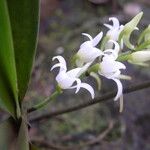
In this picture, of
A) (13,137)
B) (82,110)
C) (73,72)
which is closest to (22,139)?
(13,137)

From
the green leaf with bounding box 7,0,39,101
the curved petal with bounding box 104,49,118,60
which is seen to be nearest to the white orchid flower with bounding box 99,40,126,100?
the curved petal with bounding box 104,49,118,60

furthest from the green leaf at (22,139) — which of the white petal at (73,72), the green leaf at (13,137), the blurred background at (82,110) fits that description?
the blurred background at (82,110)

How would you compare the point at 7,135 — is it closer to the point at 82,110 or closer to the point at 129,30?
the point at 129,30

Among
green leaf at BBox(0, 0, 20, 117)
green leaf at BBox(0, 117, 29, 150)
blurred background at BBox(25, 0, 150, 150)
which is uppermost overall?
green leaf at BBox(0, 0, 20, 117)

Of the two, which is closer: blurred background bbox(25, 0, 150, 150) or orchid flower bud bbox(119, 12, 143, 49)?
orchid flower bud bbox(119, 12, 143, 49)

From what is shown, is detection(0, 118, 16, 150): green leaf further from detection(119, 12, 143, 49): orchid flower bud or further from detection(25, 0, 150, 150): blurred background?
detection(25, 0, 150, 150): blurred background

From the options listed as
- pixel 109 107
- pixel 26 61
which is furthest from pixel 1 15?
pixel 109 107
